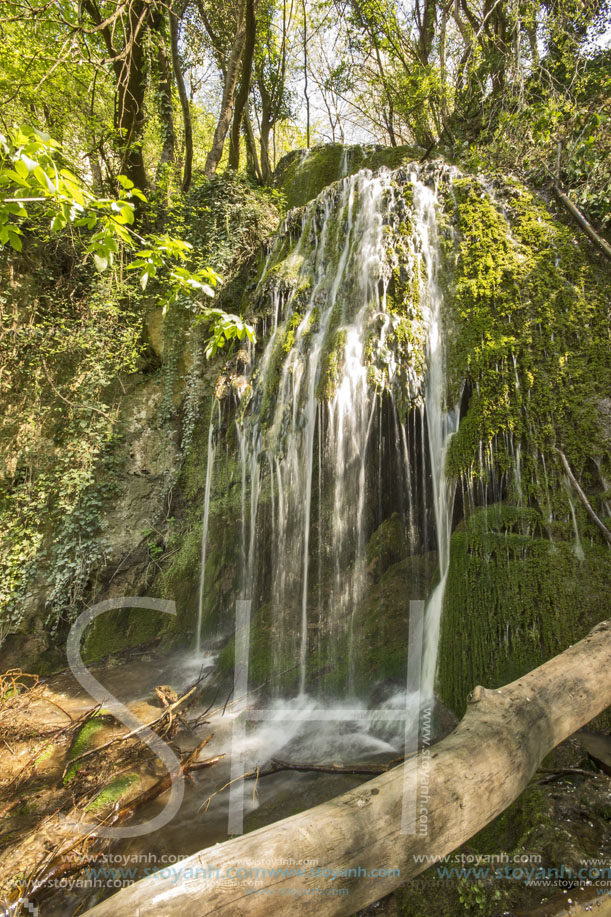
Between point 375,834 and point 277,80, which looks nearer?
point 375,834

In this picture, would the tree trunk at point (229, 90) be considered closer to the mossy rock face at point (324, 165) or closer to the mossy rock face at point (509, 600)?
the mossy rock face at point (324, 165)

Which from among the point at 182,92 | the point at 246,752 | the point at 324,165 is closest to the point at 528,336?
the point at 246,752

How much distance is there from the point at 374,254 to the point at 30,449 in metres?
5.94

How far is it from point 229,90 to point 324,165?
2.53m

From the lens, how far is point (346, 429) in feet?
15.5

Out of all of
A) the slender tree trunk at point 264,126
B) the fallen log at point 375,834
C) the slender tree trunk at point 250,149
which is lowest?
the fallen log at point 375,834

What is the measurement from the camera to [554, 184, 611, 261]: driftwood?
407 cm

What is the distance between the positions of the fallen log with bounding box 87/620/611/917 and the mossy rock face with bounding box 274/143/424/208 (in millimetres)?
10361

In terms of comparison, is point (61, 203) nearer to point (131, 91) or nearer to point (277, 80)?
point (131, 91)

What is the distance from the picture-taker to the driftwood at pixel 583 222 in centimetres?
407

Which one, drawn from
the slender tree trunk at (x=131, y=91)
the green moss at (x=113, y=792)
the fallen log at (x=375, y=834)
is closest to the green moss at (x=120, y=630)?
the green moss at (x=113, y=792)

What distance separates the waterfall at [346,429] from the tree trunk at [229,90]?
4.34m

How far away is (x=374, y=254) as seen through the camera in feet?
18.3

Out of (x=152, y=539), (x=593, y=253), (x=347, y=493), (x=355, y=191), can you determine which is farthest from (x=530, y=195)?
(x=152, y=539)
